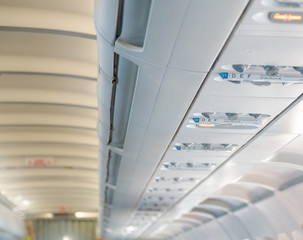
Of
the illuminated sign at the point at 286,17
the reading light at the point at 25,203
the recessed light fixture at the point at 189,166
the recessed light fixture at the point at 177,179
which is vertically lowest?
the illuminated sign at the point at 286,17

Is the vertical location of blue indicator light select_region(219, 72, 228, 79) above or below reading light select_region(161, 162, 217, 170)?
below

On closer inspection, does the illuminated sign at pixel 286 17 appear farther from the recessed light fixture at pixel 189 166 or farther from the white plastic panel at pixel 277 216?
the white plastic panel at pixel 277 216

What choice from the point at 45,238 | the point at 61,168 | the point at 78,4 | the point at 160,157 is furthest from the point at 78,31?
the point at 45,238

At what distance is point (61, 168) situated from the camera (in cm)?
1806

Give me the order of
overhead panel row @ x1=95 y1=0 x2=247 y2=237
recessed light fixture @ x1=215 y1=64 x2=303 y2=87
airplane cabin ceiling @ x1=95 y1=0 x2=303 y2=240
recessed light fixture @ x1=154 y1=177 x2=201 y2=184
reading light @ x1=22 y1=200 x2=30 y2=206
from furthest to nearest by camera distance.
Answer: reading light @ x1=22 y1=200 x2=30 y2=206 → recessed light fixture @ x1=154 y1=177 x2=201 y2=184 → recessed light fixture @ x1=215 y1=64 x2=303 y2=87 → airplane cabin ceiling @ x1=95 y1=0 x2=303 y2=240 → overhead panel row @ x1=95 y1=0 x2=247 y2=237

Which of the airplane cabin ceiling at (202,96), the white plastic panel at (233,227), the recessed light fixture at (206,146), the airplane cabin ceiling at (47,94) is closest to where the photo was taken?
the airplane cabin ceiling at (202,96)

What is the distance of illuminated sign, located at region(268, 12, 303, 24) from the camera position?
3.77m

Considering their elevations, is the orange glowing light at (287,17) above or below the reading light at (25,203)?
below

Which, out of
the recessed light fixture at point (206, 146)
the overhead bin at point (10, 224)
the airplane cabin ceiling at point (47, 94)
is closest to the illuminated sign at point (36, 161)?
the airplane cabin ceiling at point (47, 94)

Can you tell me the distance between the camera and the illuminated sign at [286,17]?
3.77 m

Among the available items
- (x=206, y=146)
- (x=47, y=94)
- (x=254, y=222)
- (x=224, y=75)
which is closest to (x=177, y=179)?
(x=206, y=146)

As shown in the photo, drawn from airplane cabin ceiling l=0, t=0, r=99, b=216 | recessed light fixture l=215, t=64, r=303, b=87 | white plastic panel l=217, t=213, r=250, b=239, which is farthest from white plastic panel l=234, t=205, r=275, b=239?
recessed light fixture l=215, t=64, r=303, b=87

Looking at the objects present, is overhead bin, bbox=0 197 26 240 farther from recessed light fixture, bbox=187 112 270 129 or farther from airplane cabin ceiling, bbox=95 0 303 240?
recessed light fixture, bbox=187 112 270 129

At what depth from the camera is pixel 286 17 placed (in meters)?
3.80
